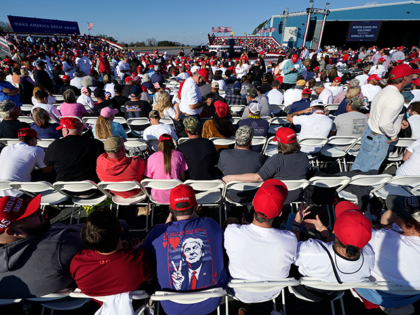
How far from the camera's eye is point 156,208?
3699 mm

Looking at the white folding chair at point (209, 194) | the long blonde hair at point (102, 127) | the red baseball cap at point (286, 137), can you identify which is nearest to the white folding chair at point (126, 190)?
the white folding chair at point (209, 194)

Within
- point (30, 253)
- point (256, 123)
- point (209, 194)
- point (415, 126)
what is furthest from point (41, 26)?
point (415, 126)

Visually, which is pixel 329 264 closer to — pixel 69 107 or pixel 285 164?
pixel 285 164

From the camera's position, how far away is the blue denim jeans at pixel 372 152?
348 centimetres

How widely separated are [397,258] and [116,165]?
3.29m

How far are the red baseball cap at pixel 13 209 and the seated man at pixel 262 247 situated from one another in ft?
5.94

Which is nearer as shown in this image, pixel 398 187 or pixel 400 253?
pixel 400 253

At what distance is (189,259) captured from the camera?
1.67 m

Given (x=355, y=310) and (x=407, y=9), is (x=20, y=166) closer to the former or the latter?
(x=355, y=310)

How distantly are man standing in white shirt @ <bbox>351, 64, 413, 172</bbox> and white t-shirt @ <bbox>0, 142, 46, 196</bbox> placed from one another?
5.68 meters

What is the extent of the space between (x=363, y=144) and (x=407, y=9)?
36.0m

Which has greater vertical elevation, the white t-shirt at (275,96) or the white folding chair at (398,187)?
the white t-shirt at (275,96)

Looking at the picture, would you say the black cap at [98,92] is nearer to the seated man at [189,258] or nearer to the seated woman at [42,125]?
the seated woman at [42,125]

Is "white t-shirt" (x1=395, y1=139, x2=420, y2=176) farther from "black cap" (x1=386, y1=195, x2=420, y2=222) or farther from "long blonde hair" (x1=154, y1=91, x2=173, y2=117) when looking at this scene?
"long blonde hair" (x1=154, y1=91, x2=173, y2=117)
